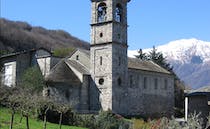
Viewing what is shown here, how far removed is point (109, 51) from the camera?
5150 cm

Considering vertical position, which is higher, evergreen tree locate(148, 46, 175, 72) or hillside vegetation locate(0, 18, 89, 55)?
A: hillside vegetation locate(0, 18, 89, 55)

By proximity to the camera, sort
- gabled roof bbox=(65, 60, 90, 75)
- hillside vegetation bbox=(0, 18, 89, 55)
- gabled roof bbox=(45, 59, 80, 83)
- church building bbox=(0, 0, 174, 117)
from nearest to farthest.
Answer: gabled roof bbox=(45, 59, 80, 83) → church building bbox=(0, 0, 174, 117) → gabled roof bbox=(65, 60, 90, 75) → hillside vegetation bbox=(0, 18, 89, 55)

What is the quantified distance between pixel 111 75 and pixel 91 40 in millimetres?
5339

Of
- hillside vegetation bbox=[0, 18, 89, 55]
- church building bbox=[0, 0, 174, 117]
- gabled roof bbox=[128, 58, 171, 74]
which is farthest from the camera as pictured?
hillside vegetation bbox=[0, 18, 89, 55]

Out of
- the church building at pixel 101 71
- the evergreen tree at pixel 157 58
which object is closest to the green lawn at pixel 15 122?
the church building at pixel 101 71

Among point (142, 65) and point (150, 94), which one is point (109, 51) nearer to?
point (142, 65)

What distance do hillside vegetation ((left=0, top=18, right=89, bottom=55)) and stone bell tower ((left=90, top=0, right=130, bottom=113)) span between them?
73.3 ft

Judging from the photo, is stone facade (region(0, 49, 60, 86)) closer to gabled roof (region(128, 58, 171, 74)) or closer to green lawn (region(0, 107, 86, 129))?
gabled roof (region(128, 58, 171, 74))

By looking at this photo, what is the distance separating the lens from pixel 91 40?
53594 mm

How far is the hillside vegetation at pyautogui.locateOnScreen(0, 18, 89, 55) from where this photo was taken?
315 ft

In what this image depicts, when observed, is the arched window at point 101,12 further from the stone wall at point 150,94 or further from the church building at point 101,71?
the stone wall at point 150,94

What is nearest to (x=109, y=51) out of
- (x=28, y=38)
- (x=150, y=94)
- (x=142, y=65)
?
(x=142, y=65)

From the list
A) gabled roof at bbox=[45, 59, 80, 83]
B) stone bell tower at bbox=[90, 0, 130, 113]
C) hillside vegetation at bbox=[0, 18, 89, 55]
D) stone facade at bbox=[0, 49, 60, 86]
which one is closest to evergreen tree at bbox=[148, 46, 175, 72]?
hillside vegetation at bbox=[0, 18, 89, 55]

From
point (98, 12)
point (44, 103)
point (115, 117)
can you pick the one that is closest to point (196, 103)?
point (115, 117)
